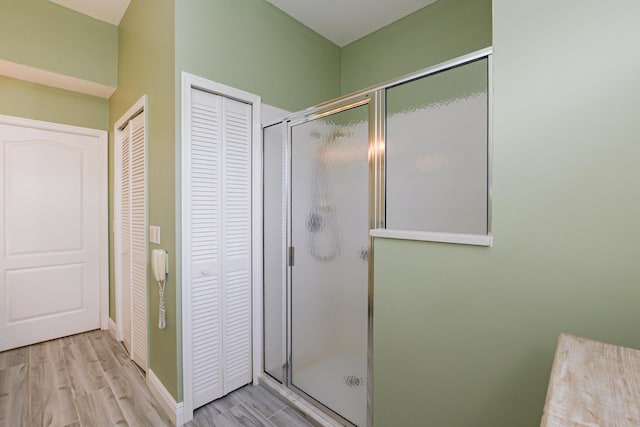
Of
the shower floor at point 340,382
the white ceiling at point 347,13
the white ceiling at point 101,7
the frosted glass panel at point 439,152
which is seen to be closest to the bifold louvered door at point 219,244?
the shower floor at point 340,382

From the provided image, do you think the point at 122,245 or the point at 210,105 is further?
the point at 122,245

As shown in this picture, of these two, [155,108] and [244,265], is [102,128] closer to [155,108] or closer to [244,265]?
[155,108]

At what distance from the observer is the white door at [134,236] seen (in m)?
2.13

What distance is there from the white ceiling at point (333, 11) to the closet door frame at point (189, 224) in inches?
35.4

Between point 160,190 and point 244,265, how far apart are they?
0.76 meters

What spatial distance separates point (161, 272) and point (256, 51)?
67.0 inches

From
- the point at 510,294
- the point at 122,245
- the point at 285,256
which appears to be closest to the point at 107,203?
the point at 122,245

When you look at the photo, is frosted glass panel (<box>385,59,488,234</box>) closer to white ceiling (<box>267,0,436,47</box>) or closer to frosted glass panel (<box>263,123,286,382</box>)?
frosted glass panel (<box>263,123,286,382</box>)

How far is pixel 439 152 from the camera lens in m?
1.26

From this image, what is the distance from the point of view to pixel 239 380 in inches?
80.0

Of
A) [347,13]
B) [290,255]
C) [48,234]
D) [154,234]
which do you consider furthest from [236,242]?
[48,234]

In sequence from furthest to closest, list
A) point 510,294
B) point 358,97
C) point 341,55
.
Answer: point 341,55 → point 358,97 → point 510,294

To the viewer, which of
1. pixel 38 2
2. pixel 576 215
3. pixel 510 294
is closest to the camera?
pixel 576 215

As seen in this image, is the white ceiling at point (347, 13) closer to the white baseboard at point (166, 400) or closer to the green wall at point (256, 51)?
the green wall at point (256, 51)
